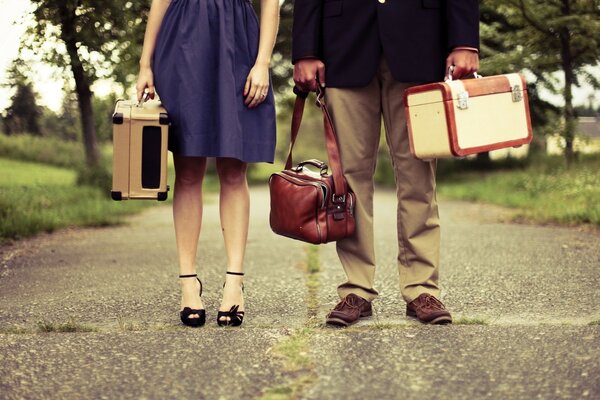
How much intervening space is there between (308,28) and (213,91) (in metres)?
0.47

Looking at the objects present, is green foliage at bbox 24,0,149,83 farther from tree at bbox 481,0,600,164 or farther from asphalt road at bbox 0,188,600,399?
tree at bbox 481,0,600,164

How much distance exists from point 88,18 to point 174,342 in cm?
410

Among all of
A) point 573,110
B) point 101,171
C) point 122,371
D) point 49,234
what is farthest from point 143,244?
point 573,110

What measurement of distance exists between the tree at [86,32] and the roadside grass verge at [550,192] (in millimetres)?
4181

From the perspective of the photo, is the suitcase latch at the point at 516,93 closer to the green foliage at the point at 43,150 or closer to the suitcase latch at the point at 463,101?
the suitcase latch at the point at 463,101

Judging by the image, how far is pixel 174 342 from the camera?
2.97 meters

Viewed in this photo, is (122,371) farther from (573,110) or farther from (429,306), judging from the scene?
(573,110)

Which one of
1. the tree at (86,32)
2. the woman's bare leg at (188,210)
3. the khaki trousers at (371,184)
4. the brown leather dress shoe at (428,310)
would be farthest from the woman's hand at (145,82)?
the tree at (86,32)

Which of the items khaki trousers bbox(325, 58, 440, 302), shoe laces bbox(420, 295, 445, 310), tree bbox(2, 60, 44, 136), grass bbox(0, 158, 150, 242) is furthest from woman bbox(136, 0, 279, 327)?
tree bbox(2, 60, 44, 136)

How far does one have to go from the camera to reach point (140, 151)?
3.17 meters

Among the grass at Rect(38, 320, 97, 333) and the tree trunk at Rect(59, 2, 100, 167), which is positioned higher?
the tree trunk at Rect(59, 2, 100, 167)

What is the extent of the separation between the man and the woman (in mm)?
199

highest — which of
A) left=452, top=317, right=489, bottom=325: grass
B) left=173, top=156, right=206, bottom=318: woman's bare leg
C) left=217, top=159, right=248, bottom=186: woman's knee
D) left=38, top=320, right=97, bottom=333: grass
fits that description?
left=217, top=159, right=248, bottom=186: woman's knee

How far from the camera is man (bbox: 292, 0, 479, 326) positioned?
323cm
